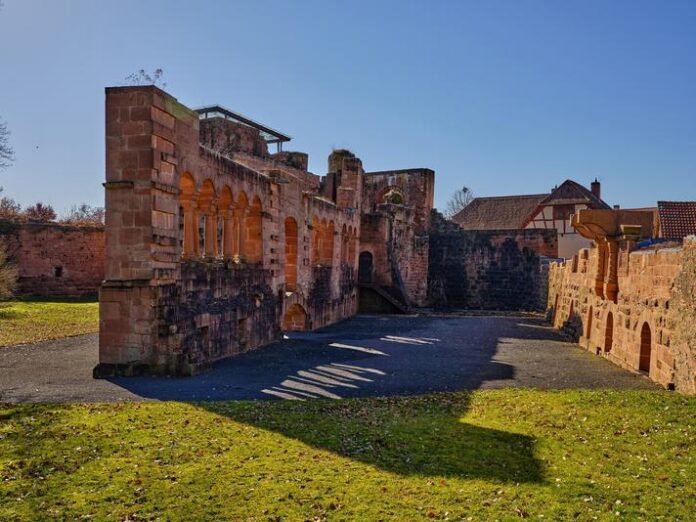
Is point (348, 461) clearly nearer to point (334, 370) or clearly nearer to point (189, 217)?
point (334, 370)

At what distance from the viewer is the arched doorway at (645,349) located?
1183 centimetres

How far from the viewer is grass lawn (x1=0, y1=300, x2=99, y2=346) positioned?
599 inches

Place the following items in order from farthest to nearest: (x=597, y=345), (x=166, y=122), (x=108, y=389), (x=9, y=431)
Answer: (x=597, y=345) < (x=166, y=122) < (x=108, y=389) < (x=9, y=431)

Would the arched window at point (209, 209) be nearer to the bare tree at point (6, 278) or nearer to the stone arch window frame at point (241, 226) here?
the stone arch window frame at point (241, 226)

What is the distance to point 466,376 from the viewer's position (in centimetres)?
1135

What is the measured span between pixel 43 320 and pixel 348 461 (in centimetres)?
1598

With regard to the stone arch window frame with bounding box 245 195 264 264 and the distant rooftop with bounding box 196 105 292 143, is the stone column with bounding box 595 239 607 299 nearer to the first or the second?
the stone arch window frame with bounding box 245 195 264 264

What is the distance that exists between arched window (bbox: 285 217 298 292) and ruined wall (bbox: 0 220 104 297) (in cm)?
1473

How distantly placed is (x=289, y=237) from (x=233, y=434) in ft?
40.4

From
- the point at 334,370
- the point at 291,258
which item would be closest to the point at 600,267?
the point at 334,370

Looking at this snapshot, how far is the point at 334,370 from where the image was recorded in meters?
11.7

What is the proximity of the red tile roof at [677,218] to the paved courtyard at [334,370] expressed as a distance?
1087 cm

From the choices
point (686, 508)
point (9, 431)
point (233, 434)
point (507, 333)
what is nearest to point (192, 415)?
point (233, 434)

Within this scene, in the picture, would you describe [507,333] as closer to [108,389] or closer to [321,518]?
[108,389]
